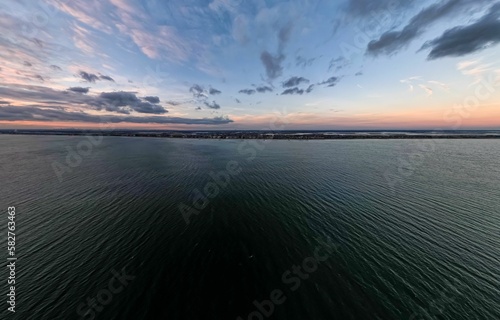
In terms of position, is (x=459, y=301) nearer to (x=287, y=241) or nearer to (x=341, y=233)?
(x=341, y=233)

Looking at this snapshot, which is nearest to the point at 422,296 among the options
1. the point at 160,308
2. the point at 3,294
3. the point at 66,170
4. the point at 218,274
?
the point at 218,274

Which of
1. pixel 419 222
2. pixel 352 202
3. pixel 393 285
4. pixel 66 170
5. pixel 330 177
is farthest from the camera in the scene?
pixel 66 170

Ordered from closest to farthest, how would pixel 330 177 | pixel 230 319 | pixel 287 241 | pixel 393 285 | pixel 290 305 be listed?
pixel 230 319, pixel 290 305, pixel 393 285, pixel 287 241, pixel 330 177

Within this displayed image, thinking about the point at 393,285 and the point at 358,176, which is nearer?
the point at 393,285

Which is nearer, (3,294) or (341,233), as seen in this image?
(3,294)

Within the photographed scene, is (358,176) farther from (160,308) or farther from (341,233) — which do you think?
(160,308)

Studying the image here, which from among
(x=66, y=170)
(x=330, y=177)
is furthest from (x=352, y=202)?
(x=66, y=170)
